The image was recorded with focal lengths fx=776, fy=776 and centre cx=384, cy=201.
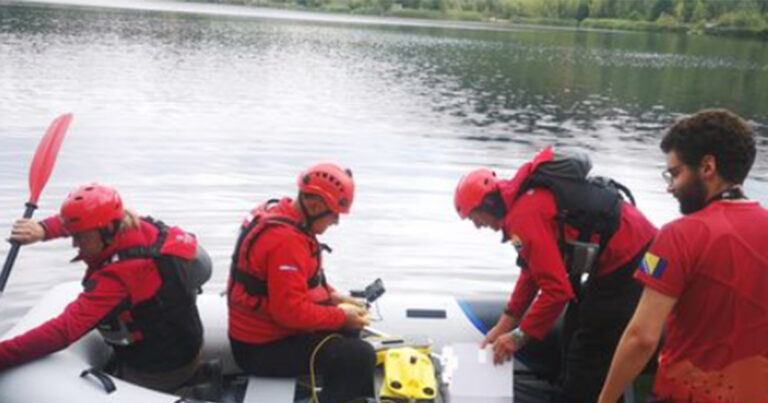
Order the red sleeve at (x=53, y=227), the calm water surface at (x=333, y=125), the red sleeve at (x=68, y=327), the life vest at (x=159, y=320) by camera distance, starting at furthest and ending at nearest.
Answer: the calm water surface at (x=333, y=125) → the red sleeve at (x=53, y=227) → the life vest at (x=159, y=320) → the red sleeve at (x=68, y=327)

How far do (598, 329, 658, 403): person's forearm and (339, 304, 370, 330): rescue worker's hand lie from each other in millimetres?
1402

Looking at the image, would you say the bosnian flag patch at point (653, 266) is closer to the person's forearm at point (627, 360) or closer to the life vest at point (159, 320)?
the person's forearm at point (627, 360)

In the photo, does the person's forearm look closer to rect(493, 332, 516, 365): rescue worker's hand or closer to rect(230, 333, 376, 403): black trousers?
rect(493, 332, 516, 365): rescue worker's hand

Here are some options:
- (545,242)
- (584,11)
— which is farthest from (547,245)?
(584,11)

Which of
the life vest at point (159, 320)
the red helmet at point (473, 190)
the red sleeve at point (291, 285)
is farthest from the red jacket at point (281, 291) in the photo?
the red helmet at point (473, 190)

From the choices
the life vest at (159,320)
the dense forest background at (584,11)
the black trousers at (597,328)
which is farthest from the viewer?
the dense forest background at (584,11)

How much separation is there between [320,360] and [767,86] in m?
28.2

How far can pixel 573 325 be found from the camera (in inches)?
149

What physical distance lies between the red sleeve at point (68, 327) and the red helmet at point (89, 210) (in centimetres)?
24

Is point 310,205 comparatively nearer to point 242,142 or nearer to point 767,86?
point 242,142

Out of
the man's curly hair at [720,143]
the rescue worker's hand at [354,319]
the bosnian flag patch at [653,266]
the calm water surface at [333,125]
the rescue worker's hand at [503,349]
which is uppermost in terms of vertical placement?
the man's curly hair at [720,143]

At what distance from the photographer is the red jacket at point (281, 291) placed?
3.30 metres

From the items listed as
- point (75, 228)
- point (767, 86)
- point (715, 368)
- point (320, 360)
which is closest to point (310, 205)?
point (320, 360)

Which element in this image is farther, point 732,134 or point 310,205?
point 310,205
